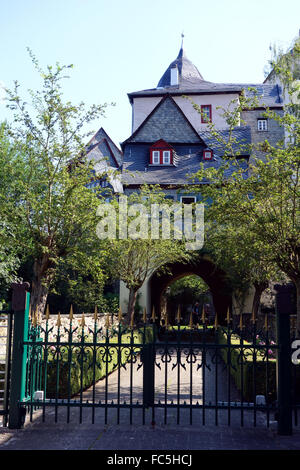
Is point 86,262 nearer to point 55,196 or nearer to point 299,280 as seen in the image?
point 55,196

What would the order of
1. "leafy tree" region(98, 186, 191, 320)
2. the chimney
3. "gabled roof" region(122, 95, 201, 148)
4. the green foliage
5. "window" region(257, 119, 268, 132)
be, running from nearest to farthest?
"leafy tree" region(98, 186, 191, 320) → "gabled roof" region(122, 95, 201, 148) → "window" region(257, 119, 268, 132) → the chimney → the green foliage

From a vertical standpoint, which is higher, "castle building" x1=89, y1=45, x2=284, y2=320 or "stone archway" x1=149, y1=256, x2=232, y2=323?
"castle building" x1=89, y1=45, x2=284, y2=320

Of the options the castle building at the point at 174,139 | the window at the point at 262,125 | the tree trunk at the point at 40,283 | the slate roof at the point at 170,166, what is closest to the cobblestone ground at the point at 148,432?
the tree trunk at the point at 40,283

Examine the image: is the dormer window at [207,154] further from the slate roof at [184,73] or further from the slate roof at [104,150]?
the slate roof at [184,73]

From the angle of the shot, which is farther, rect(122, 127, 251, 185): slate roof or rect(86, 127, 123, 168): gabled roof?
rect(86, 127, 123, 168): gabled roof

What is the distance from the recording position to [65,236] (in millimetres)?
13016

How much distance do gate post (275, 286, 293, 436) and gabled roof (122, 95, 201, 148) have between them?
941 inches

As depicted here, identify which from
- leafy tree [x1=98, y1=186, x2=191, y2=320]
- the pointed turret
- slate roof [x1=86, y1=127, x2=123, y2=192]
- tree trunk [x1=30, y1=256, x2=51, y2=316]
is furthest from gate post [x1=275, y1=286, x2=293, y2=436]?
the pointed turret

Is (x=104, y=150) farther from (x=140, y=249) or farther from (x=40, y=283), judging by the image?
(x=40, y=283)

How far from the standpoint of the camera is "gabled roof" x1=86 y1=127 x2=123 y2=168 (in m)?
35.3

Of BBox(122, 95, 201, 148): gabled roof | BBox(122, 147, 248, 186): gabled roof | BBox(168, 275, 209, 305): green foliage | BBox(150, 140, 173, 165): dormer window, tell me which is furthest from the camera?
BBox(168, 275, 209, 305): green foliage

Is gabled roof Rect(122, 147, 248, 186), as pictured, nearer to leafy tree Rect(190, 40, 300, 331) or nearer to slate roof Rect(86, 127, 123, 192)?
slate roof Rect(86, 127, 123, 192)

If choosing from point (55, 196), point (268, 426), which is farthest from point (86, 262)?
point (268, 426)

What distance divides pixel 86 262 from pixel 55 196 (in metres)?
2.13
